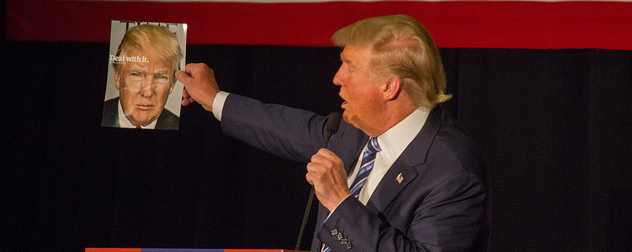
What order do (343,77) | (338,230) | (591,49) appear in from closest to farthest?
1. (338,230)
2. (343,77)
3. (591,49)

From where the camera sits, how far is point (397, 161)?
58.8 inches

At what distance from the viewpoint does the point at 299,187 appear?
245 centimetres

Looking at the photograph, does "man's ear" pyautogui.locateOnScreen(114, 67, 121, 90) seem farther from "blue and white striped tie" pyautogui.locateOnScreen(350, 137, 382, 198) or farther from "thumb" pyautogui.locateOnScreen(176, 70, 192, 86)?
"blue and white striped tie" pyautogui.locateOnScreen(350, 137, 382, 198)

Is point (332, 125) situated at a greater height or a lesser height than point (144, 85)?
lesser

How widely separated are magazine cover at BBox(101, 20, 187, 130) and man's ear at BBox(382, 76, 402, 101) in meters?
0.88

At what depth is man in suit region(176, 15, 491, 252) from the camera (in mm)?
1361

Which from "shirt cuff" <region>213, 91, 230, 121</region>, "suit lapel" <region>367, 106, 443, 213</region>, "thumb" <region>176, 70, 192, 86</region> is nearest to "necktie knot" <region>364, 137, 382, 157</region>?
"suit lapel" <region>367, 106, 443, 213</region>

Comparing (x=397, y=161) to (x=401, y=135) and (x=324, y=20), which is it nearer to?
(x=401, y=135)

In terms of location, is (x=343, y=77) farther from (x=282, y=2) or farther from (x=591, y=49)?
(x=591, y=49)

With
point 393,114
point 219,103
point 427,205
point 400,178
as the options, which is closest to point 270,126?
point 219,103

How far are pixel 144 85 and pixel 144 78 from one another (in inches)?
1.1

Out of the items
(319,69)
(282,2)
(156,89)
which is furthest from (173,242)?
(282,2)

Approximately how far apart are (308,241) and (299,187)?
0.24 m

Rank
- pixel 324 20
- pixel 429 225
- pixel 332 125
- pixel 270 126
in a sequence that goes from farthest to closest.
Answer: pixel 324 20
pixel 270 126
pixel 332 125
pixel 429 225
